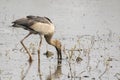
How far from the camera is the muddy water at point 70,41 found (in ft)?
32.2

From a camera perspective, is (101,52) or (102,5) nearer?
(101,52)

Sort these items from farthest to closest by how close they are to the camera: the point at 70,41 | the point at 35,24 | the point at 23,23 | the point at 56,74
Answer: the point at 70,41 < the point at 35,24 < the point at 23,23 < the point at 56,74

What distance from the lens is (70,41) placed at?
13.2m

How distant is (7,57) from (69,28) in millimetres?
4621

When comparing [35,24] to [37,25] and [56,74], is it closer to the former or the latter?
[37,25]

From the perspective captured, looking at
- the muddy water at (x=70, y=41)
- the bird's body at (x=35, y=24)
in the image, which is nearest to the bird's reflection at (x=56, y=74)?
the muddy water at (x=70, y=41)

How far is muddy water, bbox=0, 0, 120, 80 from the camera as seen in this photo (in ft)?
32.2

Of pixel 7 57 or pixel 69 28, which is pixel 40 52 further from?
pixel 69 28

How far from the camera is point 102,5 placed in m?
20.4

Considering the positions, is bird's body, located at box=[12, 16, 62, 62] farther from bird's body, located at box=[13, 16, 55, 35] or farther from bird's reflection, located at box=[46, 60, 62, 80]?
bird's reflection, located at box=[46, 60, 62, 80]

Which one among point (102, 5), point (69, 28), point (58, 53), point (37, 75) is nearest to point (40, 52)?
point (58, 53)

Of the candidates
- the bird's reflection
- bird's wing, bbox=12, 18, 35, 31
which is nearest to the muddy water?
the bird's reflection

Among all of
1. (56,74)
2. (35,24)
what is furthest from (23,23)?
(56,74)

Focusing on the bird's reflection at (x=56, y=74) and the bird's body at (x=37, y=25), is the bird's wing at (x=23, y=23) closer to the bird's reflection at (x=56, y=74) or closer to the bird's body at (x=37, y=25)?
the bird's body at (x=37, y=25)
